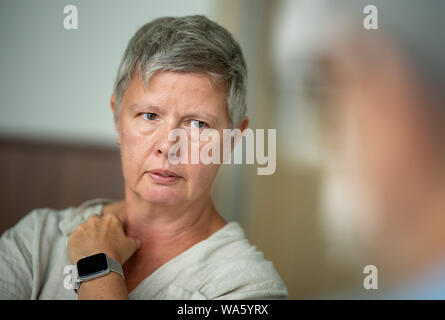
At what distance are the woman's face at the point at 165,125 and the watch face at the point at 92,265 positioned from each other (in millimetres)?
174

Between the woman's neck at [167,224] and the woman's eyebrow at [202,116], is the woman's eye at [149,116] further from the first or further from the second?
the woman's neck at [167,224]

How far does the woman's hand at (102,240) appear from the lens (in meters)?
0.85

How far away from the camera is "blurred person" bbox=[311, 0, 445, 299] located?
46.1 inches

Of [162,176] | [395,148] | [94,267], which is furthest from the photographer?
[395,148]

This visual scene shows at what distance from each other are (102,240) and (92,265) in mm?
89

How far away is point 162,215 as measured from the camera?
981 millimetres

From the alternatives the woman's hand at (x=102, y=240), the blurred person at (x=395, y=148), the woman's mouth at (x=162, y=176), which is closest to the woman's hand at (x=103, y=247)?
the woman's hand at (x=102, y=240)

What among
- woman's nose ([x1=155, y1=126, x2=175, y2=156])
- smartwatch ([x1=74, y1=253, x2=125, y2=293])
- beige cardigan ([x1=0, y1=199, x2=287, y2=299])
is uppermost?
woman's nose ([x1=155, y1=126, x2=175, y2=156])

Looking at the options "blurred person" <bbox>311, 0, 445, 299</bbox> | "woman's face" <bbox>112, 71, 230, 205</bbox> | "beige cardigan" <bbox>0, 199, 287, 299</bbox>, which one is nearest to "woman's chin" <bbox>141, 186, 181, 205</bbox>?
"woman's face" <bbox>112, 71, 230, 205</bbox>

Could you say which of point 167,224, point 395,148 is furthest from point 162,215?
point 395,148

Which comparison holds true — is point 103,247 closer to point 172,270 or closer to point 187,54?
point 172,270

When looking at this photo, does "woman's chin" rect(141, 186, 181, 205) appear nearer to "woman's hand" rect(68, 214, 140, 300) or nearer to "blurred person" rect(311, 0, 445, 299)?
"woman's hand" rect(68, 214, 140, 300)
